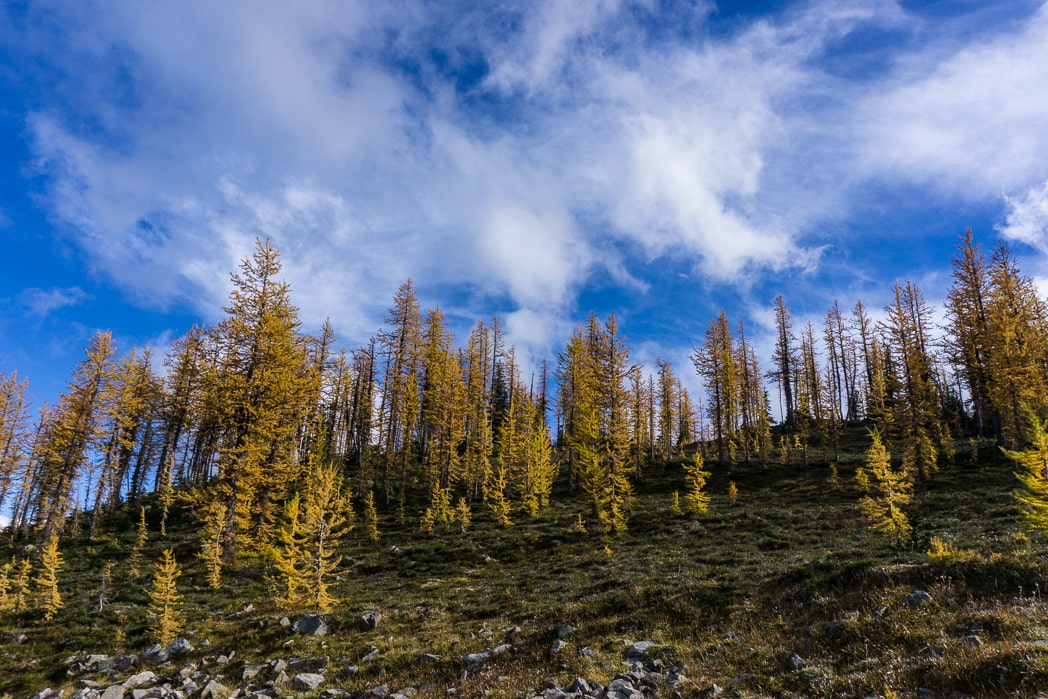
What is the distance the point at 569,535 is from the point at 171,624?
18518mm

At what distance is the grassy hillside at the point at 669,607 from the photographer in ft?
26.1

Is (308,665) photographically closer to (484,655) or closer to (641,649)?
(484,655)

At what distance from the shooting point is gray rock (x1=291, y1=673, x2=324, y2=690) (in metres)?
10.8

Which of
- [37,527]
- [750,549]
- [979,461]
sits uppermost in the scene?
[979,461]

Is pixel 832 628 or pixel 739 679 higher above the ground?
pixel 832 628

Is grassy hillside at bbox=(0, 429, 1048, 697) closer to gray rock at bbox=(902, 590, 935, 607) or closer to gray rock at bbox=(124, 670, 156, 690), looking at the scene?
gray rock at bbox=(902, 590, 935, 607)

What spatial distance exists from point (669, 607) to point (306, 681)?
9373 mm

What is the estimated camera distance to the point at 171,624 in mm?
14375

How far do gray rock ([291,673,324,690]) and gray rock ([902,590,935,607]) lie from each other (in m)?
12.9

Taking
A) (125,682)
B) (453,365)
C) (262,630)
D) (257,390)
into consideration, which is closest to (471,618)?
(262,630)

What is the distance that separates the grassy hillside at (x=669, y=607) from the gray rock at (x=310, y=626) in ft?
1.11

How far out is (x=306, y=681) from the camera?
10953mm

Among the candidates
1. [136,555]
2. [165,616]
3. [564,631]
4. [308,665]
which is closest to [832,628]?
[564,631]

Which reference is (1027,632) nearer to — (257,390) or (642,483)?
(257,390)
